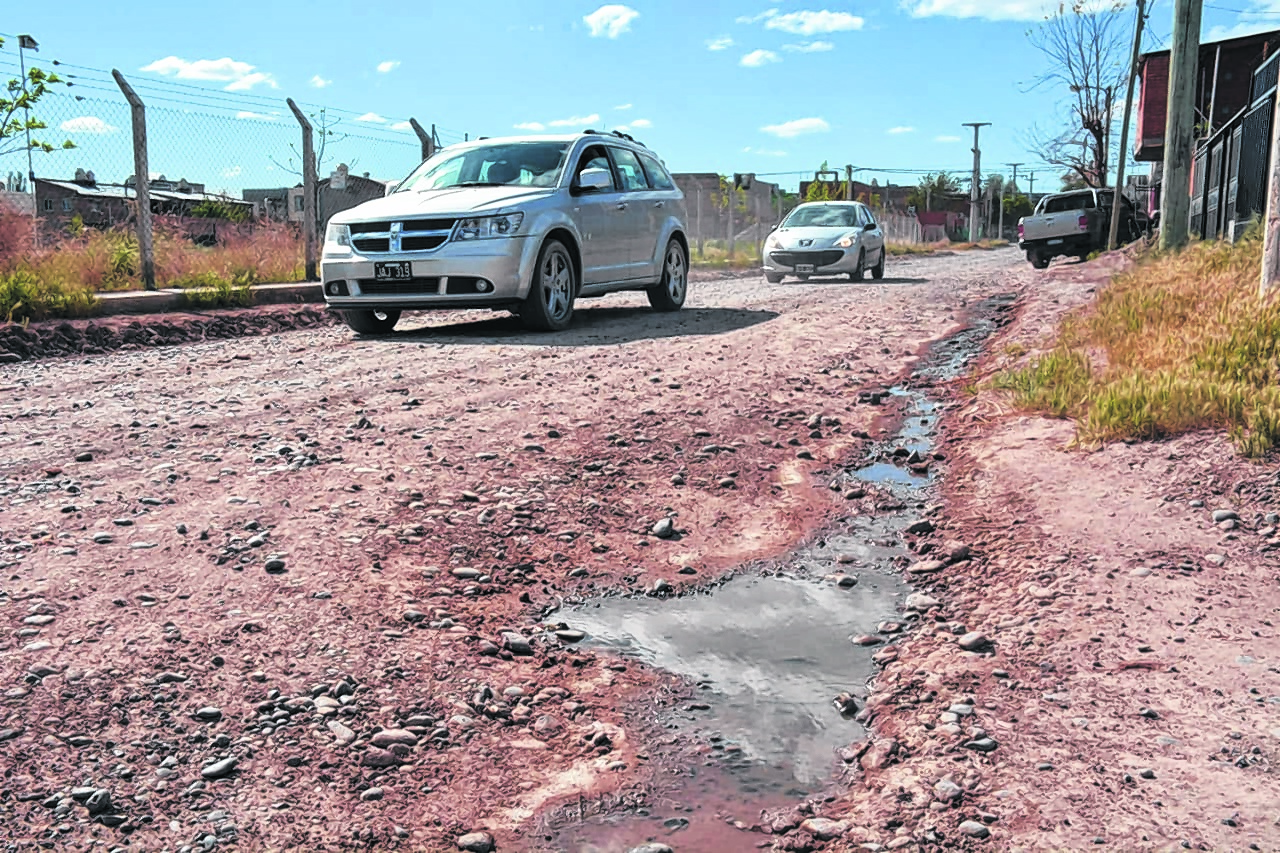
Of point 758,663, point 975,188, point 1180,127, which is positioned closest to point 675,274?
point 1180,127

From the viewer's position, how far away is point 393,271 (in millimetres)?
9086

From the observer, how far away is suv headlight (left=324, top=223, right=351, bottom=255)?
9.30 meters

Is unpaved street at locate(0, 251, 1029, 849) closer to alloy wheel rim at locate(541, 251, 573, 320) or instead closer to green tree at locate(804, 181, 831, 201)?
alloy wheel rim at locate(541, 251, 573, 320)

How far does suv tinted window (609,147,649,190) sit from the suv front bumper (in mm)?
2189

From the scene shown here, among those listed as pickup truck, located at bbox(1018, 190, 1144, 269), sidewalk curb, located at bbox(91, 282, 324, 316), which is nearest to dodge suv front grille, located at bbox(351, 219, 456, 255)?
sidewalk curb, located at bbox(91, 282, 324, 316)

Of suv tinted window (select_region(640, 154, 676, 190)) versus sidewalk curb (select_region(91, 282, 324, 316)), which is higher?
suv tinted window (select_region(640, 154, 676, 190))

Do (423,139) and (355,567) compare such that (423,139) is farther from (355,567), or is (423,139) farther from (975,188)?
(975,188)

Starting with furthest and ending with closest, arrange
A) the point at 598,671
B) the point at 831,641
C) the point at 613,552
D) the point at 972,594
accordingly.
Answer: the point at 613,552 < the point at 972,594 < the point at 831,641 < the point at 598,671

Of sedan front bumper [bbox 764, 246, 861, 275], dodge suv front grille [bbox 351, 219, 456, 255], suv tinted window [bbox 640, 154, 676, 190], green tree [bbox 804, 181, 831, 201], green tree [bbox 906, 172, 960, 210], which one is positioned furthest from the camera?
green tree [bbox 906, 172, 960, 210]

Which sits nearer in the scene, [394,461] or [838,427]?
[394,461]

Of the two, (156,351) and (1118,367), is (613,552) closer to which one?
(1118,367)

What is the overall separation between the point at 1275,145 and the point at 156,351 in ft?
25.5

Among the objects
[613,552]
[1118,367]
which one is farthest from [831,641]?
[1118,367]

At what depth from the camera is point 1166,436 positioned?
4.71 meters
